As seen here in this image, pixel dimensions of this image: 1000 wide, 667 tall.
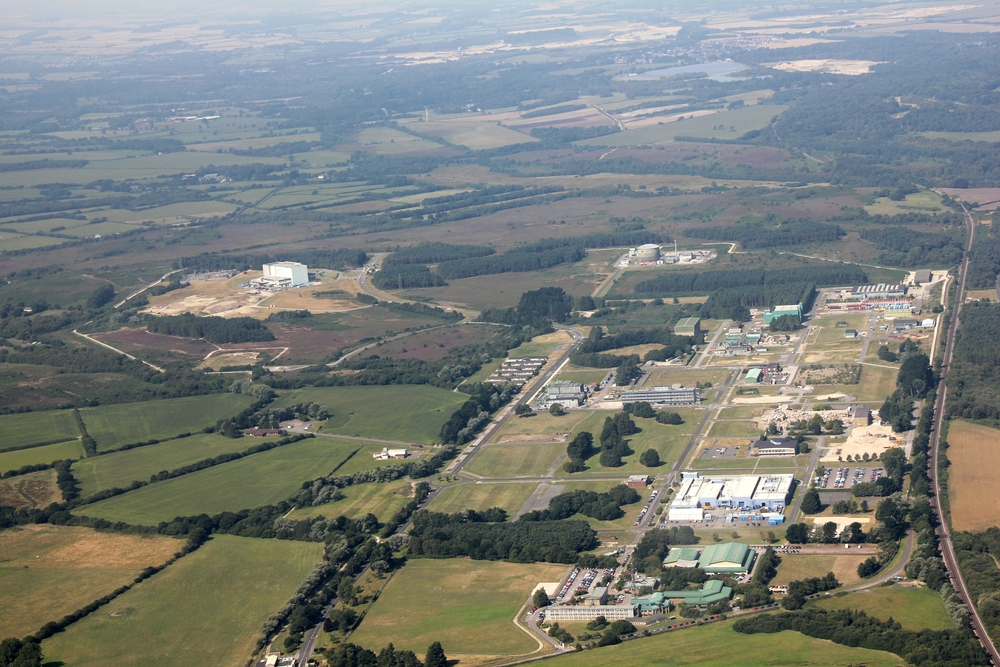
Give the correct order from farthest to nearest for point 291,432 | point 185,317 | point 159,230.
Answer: point 159,230 → point 185,317 → point 291,432

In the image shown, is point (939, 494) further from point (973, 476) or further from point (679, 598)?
point (679, 598)

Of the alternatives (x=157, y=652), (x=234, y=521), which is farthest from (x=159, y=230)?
Result: (x=157, y=652)

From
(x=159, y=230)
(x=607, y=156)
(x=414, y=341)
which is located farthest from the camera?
(x=607, y=156)

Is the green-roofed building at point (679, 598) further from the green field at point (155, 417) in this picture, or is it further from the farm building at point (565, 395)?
the green field at point (155, 417)

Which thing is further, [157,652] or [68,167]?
[68,167]

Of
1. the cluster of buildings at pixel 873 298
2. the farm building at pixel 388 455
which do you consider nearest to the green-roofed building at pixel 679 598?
the farm building at pixel 388 455

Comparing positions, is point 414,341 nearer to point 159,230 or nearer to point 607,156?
point 159,230
